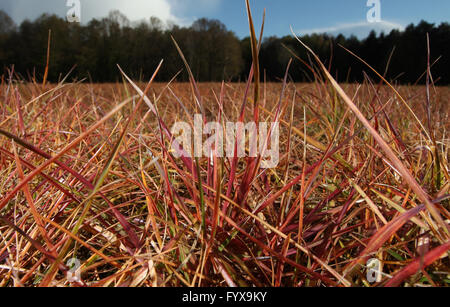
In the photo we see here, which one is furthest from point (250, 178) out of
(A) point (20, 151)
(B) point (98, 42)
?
(B) point (98, 42)

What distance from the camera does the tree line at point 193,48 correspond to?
29.5 ft

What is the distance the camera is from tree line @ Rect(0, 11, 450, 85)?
29.5 feet

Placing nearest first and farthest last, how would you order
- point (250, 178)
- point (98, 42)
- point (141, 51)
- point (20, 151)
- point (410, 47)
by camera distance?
1. point (250, 178)
2. point (20, 151)
3. point (410, 47)
4. point (141, 51)
5. point (98, 42)

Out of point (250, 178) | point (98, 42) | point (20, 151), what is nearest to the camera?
point (250, 178)

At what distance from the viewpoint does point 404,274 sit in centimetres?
27

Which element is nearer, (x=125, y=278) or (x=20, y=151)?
(x=125, y=278)

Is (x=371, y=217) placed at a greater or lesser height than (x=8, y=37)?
lesser

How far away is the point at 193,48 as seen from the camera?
37.8 ft

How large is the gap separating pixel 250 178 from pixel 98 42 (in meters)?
16.8
